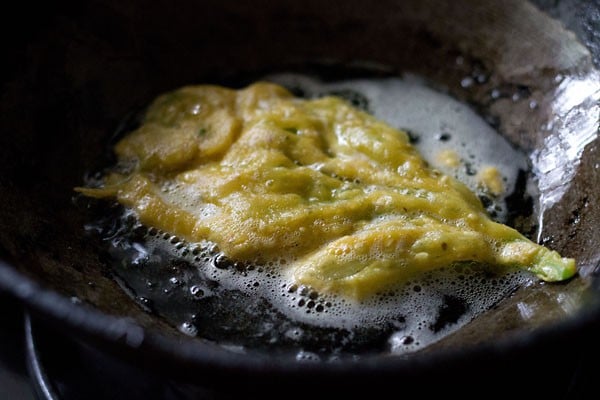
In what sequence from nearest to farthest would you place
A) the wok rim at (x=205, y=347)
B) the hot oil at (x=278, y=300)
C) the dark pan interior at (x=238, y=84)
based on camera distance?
the wok rim at (x=205, y=347), the dark pan interior at (x=238, y=84), the hot oil at (x=278, y=300)

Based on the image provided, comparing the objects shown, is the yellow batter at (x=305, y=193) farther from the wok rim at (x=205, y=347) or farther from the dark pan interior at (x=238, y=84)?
the wok rim at (x=205, y=347)

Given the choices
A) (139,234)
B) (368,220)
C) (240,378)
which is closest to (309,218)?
(368,220)

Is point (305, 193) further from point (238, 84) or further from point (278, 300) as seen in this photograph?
point (238, 84)

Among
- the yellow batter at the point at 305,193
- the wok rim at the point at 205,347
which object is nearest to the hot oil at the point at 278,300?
the yellow batter at the point at 305,193

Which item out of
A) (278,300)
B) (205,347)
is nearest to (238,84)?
(278,300)

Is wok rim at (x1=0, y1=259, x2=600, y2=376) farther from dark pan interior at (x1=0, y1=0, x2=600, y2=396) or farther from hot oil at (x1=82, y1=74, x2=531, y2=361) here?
hot oil at (x1=82, y1=74, x2=531, y2=361)

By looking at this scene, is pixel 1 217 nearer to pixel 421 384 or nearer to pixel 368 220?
pixel 368 220
